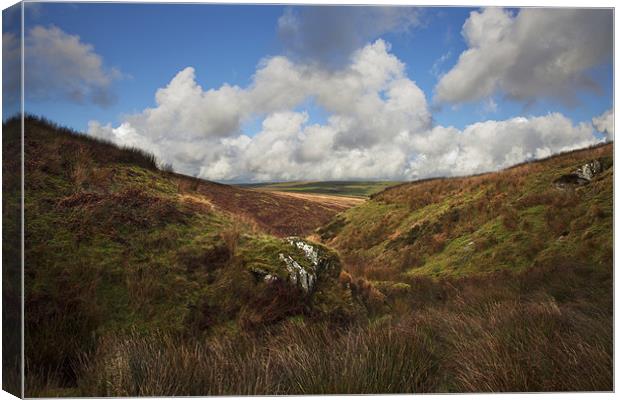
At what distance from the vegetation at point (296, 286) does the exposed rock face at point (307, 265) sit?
4 cm

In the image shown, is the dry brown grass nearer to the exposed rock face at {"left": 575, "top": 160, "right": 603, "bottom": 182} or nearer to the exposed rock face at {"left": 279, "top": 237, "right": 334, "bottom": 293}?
the exposed rock face at {"left": 279, "top": 237, "right": 334, "bottom": 293}

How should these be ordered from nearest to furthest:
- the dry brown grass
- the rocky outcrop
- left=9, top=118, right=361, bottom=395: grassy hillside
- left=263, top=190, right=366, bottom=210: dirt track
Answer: the dry brown grass < left=9, top=118, right=361, bottom=395: grassy hillside < the rocky outcrop < left=263, top=190, right=366, bottom=210: dirt track

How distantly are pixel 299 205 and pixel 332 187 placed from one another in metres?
0.45

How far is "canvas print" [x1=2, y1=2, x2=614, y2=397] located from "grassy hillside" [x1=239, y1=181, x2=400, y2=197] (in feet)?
0.08

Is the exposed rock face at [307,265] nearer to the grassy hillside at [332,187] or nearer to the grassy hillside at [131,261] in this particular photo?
the grassy hillside at [131,261]

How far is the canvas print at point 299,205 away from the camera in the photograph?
11.6 feet

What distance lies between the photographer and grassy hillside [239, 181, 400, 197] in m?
4.78

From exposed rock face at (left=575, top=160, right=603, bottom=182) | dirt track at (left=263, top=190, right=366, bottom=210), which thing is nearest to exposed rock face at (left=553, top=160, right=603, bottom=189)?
exposed rock face at (left=575, top=160, right=603, bottom=182)

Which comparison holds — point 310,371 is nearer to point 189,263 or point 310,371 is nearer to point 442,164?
point 189,263

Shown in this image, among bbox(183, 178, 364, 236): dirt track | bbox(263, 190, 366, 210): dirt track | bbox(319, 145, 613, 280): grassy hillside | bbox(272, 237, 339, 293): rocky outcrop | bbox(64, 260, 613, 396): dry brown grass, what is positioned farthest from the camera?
bbox(263, 190, 366, 210): dirt track

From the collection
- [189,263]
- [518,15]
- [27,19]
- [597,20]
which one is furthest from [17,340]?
[597,20]

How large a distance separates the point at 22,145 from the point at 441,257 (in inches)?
171

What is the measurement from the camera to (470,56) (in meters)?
4.36

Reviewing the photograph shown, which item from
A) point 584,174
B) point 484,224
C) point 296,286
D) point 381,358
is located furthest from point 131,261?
point 584,174
